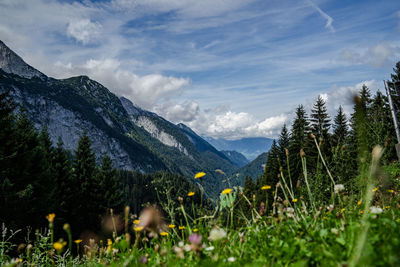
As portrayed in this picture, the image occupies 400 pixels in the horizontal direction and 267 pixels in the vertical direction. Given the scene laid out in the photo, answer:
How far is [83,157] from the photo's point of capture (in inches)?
1071

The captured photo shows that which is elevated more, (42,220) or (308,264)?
(308,264)

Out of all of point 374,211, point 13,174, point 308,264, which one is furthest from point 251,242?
point 13,174

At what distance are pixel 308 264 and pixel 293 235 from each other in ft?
1.39

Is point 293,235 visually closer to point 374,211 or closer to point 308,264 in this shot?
point 308,264

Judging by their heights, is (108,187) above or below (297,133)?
below

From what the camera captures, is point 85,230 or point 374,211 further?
point 85,230

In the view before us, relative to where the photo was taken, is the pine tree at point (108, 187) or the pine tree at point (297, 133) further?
the pine tree at point (297, 133)

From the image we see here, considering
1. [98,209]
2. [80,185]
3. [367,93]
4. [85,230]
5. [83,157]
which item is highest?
[367,93]

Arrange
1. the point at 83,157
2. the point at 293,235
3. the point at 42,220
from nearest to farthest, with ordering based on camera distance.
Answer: the point at 293,235, the point at 42,220, the point at 83,157

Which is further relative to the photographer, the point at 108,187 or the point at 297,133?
the point at 297,133

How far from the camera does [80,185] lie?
2633 cm

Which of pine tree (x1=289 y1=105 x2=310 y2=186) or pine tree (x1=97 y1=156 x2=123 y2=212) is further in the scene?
pine tree (x1=289 y1=105 x2=310 y2=186)

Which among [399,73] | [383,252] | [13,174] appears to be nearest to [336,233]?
[383,252]

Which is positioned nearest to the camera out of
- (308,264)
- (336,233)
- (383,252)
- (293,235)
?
(383,252)
